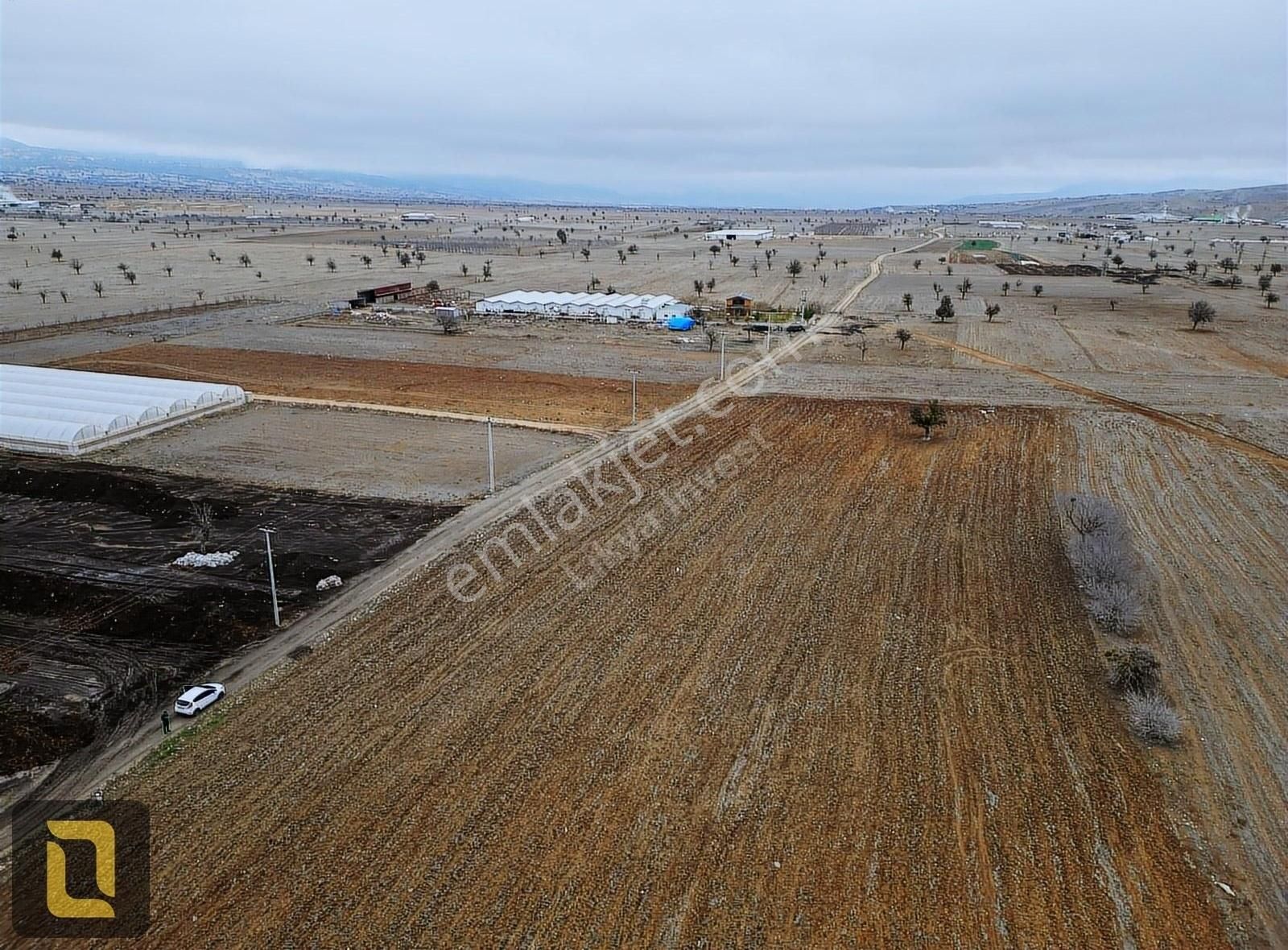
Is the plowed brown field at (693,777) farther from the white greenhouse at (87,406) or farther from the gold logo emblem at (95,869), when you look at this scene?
the white greenhouse at (87,406)

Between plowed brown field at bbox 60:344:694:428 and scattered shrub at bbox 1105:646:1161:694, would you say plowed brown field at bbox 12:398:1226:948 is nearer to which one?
scattered shrub at bbox 1105:646:1161:694

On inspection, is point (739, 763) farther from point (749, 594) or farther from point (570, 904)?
point (749, 594)

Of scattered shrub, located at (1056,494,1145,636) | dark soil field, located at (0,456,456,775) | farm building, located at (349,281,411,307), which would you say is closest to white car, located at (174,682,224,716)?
dark soil field, located at (0,456,456,775)

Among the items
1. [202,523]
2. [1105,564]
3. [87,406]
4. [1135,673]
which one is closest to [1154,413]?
[1105,564]

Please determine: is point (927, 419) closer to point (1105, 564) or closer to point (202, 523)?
point (1105, 564)

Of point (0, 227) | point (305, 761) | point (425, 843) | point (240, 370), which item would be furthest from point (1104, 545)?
point (0, 227)
